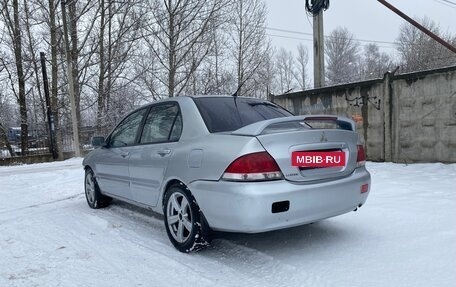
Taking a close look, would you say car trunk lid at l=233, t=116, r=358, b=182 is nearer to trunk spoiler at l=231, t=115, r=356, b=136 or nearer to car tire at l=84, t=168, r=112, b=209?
trunk spoiler at l=231, t=115, r=356, b=136

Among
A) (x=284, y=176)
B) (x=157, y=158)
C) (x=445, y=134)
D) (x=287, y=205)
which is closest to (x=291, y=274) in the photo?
(x=287, y=205)

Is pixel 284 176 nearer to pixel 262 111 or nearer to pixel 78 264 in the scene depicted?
pixel 262 111

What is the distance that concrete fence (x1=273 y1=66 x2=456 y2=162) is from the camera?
7.81 m

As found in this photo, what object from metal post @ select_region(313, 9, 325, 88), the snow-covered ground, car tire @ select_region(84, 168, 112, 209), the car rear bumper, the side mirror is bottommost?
the snow-covered ground

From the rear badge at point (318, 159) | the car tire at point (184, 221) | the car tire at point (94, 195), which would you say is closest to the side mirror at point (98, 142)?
the car tire at point (94, 195)

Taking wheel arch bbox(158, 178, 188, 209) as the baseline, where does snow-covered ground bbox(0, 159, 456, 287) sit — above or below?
below

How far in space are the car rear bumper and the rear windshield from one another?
66cm

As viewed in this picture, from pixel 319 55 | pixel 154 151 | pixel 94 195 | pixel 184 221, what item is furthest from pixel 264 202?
pixel 319 55

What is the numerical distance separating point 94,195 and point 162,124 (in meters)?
2.22

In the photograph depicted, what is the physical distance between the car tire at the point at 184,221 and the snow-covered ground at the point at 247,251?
0.12m

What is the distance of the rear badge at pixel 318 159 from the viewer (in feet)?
10.4

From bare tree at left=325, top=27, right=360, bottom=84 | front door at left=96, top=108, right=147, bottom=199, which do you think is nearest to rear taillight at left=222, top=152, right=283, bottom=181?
front door at left=96, top=108, right=147, bottom=199

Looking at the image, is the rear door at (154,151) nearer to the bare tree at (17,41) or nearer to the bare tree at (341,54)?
the bare tree at (17,41)

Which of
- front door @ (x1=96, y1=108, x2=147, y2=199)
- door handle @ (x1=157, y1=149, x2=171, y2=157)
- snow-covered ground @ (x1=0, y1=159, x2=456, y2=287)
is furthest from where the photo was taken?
front door @ (x1=96, y1=108, x2=147, y2=199)
